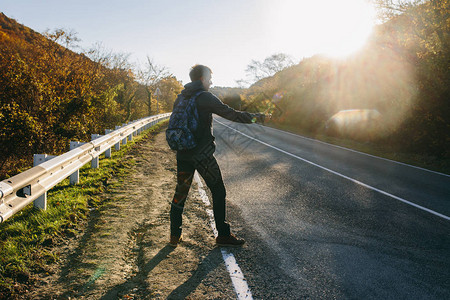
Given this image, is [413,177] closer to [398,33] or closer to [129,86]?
[398,33]

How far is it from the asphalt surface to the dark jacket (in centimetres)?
130

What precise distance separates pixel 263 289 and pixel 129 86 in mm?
31799

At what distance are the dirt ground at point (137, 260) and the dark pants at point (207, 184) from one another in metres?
0.27

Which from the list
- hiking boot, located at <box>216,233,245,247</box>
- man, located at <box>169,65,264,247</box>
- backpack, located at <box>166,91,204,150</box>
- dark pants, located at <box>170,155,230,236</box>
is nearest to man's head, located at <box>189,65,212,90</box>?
man, located at <box>169,65,264,247</box>

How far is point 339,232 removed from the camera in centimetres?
431

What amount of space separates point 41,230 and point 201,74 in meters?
2.74

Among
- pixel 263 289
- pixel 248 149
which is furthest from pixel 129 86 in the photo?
pixel 263 289

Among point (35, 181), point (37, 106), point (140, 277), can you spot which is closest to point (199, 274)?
point (140, 277)

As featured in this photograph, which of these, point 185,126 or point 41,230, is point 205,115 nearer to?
point 185,126

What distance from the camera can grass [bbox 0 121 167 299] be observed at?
9.31 ft

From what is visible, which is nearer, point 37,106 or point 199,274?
point 199,274

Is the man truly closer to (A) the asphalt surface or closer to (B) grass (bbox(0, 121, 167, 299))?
(A) the asphalt surface

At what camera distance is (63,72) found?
10508 millimetres

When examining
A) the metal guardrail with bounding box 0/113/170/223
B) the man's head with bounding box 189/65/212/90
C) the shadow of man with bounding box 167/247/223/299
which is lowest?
the shadow of man with bounding box 167/247/223/299
